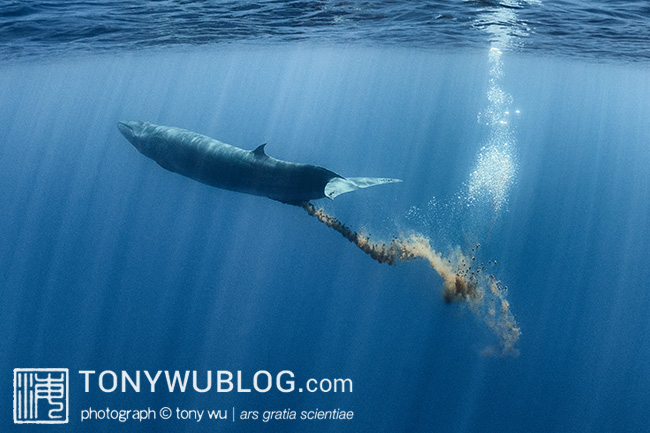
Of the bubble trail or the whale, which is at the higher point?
the whale

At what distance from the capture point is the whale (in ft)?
26.5

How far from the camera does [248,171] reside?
8.66 meters

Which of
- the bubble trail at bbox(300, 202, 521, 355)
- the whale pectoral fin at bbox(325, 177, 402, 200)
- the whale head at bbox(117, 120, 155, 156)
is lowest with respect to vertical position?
the bubble trail at bbox(300, 202, 521, 355)

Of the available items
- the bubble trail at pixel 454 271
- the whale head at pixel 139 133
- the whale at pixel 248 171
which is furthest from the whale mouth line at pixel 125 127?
the bubble trail at pixel 454 271

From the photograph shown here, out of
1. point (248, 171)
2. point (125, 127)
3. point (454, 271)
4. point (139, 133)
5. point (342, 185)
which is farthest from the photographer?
point (454, 271)

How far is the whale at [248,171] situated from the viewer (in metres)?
8.08

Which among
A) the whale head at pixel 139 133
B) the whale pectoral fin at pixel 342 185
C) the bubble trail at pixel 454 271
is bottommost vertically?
the bubble trail at pixel 454 271

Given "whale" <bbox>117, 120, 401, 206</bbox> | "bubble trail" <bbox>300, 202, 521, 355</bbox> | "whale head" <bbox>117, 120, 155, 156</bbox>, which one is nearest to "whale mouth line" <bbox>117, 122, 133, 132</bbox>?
"whale head" <bbox>117, 120, 155, 156</bbox>

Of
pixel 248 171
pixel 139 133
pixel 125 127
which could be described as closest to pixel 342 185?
pixel 248 171

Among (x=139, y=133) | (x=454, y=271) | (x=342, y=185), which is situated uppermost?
(x=139, y=133)

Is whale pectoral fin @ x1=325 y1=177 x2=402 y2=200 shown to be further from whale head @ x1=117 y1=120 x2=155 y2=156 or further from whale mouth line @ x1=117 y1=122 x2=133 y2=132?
whale mouth line @ x1=117 y1=122 x2=133 y2=132

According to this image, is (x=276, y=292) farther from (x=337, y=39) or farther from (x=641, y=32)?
(x=641, y=32)

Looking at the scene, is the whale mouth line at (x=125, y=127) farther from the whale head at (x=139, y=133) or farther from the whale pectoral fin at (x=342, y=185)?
the whale pectoral fin at (x=342, y=185)

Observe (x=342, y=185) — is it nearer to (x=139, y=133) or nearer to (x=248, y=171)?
(x=248, y=171)
